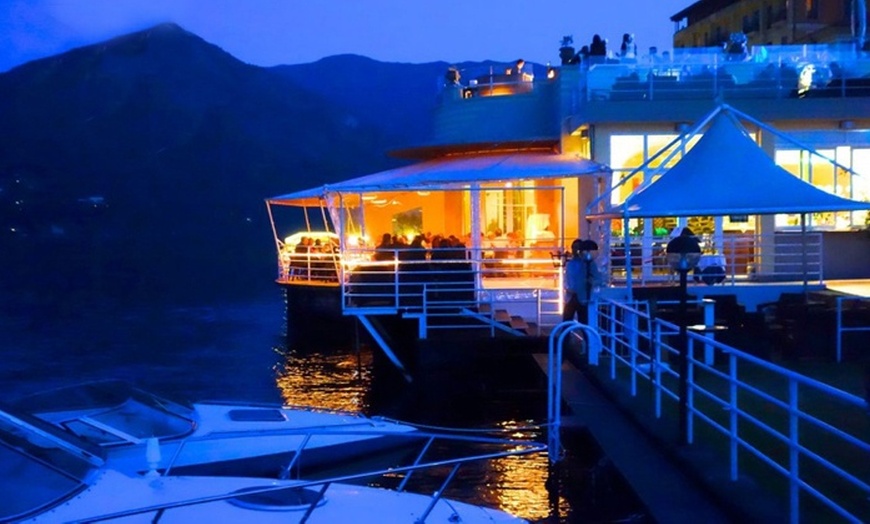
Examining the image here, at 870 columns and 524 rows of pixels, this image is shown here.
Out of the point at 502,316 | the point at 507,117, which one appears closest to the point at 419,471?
the point at 502,316

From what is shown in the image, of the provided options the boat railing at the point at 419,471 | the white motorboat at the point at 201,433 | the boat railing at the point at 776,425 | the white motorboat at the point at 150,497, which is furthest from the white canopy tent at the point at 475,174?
the white motorboat at the point at 150,497

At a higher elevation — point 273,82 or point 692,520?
point 273,82

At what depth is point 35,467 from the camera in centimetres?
570

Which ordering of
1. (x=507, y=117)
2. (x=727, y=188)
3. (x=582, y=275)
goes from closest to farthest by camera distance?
(x=727, y=188)
(x=582, y=275)
(x=507, y=117)

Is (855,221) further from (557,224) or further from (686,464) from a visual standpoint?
(686,464)

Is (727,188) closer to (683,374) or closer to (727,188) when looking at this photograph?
(727,188)

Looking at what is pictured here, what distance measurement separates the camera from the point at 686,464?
24.5 ft

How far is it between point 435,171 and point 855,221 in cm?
897

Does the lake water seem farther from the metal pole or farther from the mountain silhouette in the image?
the mountain silhouette

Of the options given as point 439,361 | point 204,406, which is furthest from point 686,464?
point 439,361

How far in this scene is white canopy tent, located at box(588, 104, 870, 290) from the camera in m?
11.8

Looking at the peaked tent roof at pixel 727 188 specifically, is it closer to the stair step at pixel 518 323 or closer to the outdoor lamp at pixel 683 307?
the stair step at pixel 518 323

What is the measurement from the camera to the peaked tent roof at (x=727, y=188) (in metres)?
11.8

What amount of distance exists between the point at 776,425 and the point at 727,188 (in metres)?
4.14
